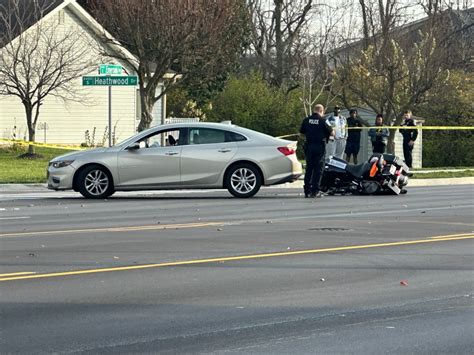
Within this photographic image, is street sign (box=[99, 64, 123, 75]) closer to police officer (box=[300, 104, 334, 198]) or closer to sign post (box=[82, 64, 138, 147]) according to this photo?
sign post (box=[82, 64, 138, 147])

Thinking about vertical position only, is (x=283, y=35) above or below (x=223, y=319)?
above

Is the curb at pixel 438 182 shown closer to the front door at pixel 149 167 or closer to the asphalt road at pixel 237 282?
the front door at pixel 149 167

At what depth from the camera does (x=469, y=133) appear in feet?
138

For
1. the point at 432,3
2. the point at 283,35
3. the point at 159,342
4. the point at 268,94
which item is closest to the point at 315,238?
the point at 159,342

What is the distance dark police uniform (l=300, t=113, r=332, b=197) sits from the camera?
20766 millimetres

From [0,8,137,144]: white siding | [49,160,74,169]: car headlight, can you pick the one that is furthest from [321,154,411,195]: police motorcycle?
[0,8,137,144]: white siding

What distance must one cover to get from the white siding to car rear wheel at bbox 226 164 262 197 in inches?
844

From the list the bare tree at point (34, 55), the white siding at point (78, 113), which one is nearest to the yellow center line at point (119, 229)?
the bare tree at point (34, 55)

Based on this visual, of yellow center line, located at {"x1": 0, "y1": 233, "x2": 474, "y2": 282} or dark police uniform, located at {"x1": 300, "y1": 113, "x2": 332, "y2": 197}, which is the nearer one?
yellow center line, located at {"x1": 0, "y1": 233, "x2": 474, "y2": 282}

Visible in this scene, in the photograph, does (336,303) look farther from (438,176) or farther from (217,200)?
(438,176)

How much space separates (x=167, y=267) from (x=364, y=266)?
2.01m

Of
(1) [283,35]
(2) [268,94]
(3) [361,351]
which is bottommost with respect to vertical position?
(3) [361,351]

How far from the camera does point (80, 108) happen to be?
44.7m

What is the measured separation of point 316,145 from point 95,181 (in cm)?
429
